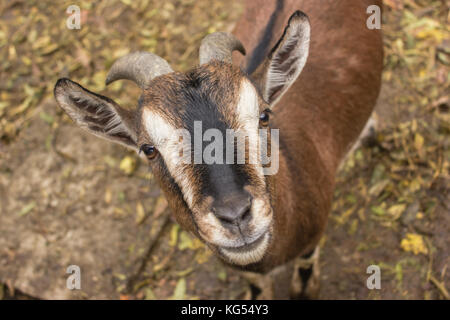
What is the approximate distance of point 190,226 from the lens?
10.0 ft

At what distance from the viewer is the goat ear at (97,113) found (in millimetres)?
2894

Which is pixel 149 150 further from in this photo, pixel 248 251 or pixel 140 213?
pixel 140 213

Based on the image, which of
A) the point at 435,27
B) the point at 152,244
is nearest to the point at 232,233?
the point at 152,244

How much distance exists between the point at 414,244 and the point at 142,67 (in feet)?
11.9

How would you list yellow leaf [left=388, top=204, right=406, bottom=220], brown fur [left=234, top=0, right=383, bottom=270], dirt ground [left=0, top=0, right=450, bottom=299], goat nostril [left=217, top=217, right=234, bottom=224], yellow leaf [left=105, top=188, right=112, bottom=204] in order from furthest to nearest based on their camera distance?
yellow leaf [left=105, top=188, right=112, bottom=204] < yellow leaf [left=388, top=204, right=406, bottom=220] < dirt ground [left=0, top=0, right=450, bottom=299] < brown fur [left=234, top=0, right=383, bottom=270] < goat nostril [left=217, top=217, right=234, bottom=224]

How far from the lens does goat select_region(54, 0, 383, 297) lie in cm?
258

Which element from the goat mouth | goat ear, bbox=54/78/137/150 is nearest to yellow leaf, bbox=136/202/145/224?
goat ear, bbox=54/78/137/150

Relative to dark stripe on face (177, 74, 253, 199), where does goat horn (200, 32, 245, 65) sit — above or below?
above

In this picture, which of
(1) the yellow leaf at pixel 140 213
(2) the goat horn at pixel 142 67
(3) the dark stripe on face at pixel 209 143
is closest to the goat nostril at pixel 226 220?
(3) the dark stripe on face at pixel 209 143

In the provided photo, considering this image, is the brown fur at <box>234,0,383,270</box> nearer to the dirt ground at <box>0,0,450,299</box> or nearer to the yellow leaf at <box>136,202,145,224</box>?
the dirt ground at <box>0,0,450,299</box>

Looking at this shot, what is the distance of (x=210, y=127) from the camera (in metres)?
2.64

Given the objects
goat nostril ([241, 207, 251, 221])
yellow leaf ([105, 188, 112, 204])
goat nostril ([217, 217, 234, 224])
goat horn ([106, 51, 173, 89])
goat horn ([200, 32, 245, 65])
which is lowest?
goat nostril ([217, 217, 234, 224])

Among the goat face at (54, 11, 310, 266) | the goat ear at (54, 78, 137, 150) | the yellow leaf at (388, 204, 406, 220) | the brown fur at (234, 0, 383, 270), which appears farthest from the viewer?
the yellow leaf at (388, 204, 406, 220)

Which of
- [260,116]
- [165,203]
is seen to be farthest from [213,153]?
[165,203]
